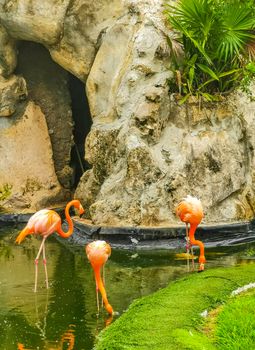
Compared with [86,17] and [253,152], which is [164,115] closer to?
[253,152]

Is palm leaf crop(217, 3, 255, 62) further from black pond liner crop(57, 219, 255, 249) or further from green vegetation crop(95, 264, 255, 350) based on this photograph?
green vegetation crop(95, 264, 255, 350)

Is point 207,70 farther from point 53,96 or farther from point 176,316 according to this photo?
point 176,316

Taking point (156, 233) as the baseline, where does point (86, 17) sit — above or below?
above

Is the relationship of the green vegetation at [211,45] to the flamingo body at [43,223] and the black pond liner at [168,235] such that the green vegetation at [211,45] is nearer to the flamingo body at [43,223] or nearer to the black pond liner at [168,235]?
the black pond liner at [168,235]

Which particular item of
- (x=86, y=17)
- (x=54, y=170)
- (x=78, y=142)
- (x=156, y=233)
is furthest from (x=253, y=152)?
(x=78, y=142)

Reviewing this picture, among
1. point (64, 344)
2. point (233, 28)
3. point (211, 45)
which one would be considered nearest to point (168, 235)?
point (211, 45)

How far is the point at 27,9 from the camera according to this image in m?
12.0

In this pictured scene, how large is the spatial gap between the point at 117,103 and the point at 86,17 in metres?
1.98

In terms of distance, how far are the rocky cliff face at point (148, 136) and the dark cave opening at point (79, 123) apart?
3.06m

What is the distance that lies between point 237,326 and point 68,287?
8.84 feet

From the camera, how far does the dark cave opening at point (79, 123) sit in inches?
577

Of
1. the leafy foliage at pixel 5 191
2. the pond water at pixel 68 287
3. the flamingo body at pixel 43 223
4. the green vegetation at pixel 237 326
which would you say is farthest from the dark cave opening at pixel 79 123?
the green vegetation at pixel 237 326

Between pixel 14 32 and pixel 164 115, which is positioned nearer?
pixel 164 115

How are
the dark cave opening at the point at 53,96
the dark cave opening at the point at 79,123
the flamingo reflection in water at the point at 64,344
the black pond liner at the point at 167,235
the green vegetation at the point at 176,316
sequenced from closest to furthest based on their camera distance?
the green vegetation at the point at 176,316 → the flamingo reflection in water at the point at 64,344 → the black pond liner at the point at 167,235 → the dark cave opening at the point at 53,96 → the dark cave opening at the point at 79,123
